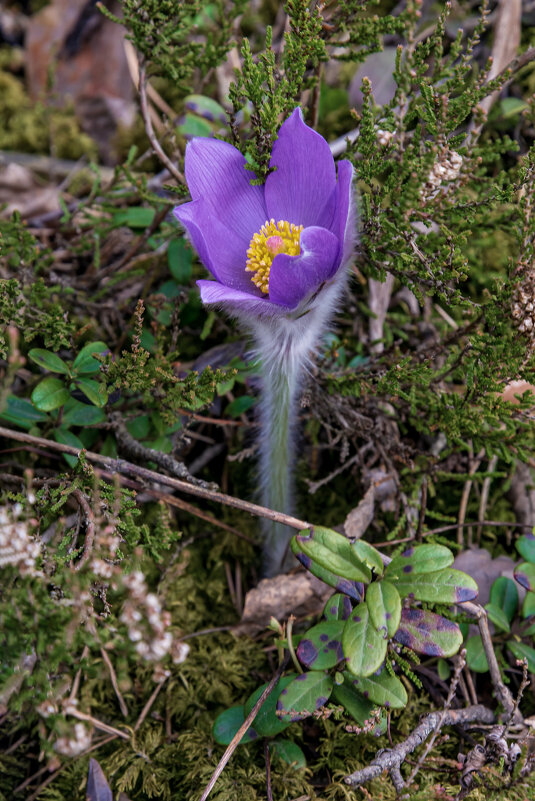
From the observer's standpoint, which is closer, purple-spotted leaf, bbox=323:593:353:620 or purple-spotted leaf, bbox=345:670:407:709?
purple-spotted leaf, bbox=345:670:407:709

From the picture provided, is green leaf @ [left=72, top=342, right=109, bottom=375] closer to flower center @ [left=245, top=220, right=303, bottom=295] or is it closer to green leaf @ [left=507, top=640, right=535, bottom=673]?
flower center @ [left=245, top=220, right=303, bottom=295]

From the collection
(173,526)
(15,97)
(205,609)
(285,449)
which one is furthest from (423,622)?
(15,97)

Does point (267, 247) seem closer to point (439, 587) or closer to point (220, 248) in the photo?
point (220, 248)

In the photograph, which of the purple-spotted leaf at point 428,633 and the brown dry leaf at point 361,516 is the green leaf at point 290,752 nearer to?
the purple-spotted leaf at point 428,633

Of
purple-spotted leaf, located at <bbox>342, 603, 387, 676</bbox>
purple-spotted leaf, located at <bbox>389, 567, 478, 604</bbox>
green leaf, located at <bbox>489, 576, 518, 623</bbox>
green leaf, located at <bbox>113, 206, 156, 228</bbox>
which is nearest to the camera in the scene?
purple-spotted leaf, located at <bbox>342, 603, 387, 676</bbox>

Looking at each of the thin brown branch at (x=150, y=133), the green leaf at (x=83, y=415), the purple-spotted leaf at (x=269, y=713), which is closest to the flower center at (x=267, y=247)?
the thin brown branch at (x=150, y=133)

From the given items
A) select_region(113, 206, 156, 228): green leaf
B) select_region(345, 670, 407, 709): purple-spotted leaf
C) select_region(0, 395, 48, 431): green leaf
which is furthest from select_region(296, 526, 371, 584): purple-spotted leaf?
select_region(113, 206, 156, 228): green leaf

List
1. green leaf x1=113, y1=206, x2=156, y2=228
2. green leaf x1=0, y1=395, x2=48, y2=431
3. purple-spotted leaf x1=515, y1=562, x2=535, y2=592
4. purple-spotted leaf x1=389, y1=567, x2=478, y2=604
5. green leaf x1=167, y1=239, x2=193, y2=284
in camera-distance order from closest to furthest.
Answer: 1. purple-spotted leaf x1=389, y1=567, x2=478, y2=604
2. purple-spotted leaf x1=515, y1=562, x2=535, y2=592
3. green leaf x1=0, y1=395, x2=48, y2=431
4. green leaf x1=167, y1=239, x2=193, y2=284
5. green leaf x1=113, y1=206, x2=156, y2=228
